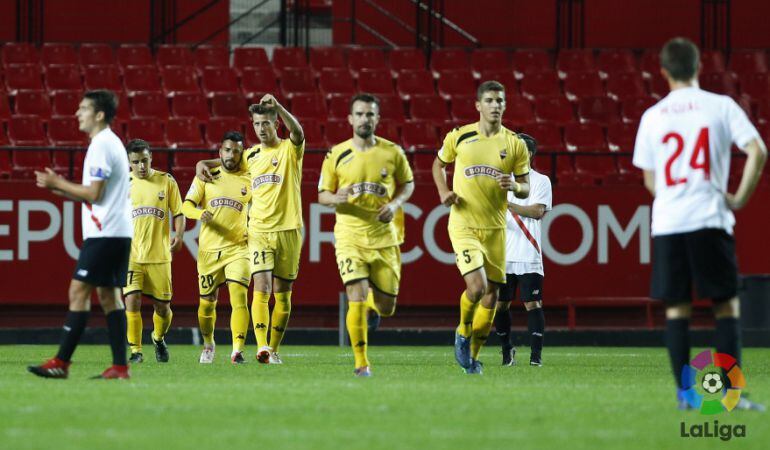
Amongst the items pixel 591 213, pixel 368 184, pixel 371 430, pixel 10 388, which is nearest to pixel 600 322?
pixel 591 213

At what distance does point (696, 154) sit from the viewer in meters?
7.68

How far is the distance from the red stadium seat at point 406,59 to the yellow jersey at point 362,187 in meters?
12.1

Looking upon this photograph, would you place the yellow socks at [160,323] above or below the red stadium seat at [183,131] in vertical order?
below

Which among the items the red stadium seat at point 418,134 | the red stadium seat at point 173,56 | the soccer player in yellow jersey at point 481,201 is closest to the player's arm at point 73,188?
the soccer player in yellow jersey at point 481,201

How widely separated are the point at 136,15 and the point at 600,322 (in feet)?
38.7

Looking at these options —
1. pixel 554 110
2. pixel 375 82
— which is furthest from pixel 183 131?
pixel 554 110

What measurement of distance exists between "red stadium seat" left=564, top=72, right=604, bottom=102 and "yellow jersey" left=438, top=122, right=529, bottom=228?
1145cm

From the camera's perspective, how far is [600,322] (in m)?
18.8

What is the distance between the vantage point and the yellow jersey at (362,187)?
11.0 metres

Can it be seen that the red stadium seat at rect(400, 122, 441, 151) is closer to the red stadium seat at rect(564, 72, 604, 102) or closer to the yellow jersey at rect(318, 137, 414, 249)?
the red stadium seat at rect(564, 72, 604, 102)

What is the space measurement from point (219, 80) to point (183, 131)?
1.92 metres

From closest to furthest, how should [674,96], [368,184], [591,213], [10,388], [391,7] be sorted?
1. [674,96]
2. [10,388]
3. [368,184]
4. [591,213]
5. [391,7]

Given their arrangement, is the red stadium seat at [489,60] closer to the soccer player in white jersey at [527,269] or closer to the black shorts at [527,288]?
the soccer player in white jersey at [527,269]

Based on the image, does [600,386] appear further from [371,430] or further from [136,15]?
[136,15]
